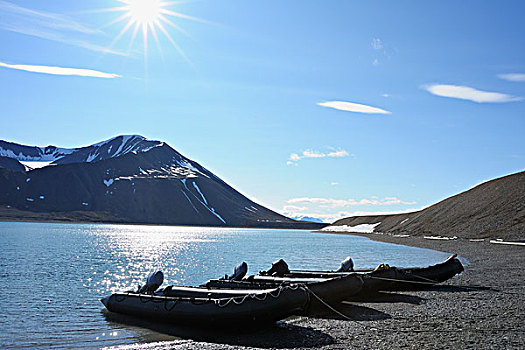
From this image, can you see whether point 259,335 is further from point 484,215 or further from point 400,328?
point 484,215

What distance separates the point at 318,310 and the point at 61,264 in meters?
30.5

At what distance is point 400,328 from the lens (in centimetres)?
1410

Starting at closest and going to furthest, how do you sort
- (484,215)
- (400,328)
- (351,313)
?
(400,328) < (351,313) < (484,215)

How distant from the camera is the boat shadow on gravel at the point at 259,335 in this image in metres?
13.2

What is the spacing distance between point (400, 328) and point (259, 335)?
4323 mm

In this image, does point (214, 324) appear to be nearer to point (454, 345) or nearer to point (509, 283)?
point (454, 345)

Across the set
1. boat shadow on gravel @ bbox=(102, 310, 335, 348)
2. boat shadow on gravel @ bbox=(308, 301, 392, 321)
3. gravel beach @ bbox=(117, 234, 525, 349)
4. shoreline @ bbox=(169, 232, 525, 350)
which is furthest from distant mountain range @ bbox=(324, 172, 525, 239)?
boat shadow on gravel @ bbox=(102, 310, 335, 348)

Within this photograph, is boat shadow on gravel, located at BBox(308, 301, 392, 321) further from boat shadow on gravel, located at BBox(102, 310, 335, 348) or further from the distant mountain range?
the distant mountain range

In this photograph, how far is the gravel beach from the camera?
40.4ft

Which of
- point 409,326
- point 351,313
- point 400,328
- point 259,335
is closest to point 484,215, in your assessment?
point 351,313

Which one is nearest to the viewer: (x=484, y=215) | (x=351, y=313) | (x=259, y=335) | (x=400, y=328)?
(x=400, y=328)

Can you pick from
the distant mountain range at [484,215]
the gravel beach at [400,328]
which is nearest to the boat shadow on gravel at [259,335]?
the gravel beach at [400,328]

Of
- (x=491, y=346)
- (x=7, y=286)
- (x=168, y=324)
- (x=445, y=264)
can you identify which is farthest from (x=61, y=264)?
(x=491, y=346)

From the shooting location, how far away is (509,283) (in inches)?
916
